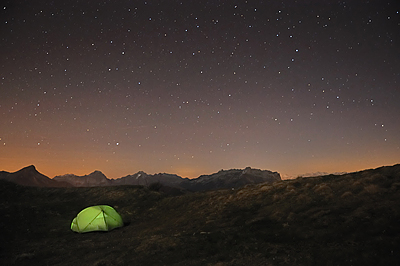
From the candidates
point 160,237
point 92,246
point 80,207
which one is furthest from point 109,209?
point 80,207

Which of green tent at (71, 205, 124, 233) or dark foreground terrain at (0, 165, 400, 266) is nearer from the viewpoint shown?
dark foreground terrain at (0, 165, 400, 266)

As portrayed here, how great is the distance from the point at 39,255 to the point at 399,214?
19831 mm

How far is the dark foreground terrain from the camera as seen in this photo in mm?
10102

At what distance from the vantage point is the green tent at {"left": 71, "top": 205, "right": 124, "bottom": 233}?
19.4m

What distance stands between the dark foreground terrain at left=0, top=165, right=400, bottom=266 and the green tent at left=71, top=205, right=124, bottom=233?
68 centimetres

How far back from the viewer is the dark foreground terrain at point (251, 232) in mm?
10102

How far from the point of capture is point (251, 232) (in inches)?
529

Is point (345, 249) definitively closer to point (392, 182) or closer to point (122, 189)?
point (392, 182)

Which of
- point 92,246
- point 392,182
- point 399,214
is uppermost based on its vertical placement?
point 392,182

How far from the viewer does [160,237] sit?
14430 mm

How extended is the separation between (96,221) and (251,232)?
515 inches

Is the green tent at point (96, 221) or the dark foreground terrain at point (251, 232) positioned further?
the green tent at point (96, 221)

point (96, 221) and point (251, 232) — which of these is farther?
point (96, 221)

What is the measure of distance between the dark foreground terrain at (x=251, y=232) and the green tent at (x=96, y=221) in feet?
2.23
